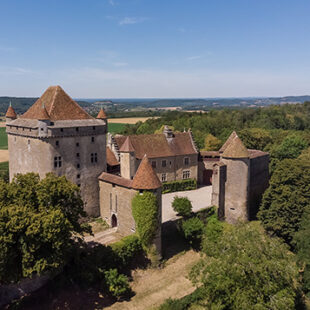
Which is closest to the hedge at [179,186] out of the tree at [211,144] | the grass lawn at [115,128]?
the tree at [211,144]

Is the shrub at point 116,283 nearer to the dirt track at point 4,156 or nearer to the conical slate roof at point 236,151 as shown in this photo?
the conical slate roof at point 236,151

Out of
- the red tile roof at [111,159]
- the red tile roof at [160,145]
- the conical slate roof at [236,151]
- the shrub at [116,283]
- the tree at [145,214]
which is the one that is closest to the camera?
the shrub at [116,283]

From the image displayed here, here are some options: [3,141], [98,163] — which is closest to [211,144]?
[98,163]

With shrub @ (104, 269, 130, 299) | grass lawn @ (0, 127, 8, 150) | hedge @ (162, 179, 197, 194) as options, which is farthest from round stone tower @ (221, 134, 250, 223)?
grass lawn @ (0, 127, 8, 150)

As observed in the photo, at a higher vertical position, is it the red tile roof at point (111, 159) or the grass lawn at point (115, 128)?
the red tile roof at point (111, 159)

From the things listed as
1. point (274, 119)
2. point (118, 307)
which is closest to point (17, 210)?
point (118, 307)

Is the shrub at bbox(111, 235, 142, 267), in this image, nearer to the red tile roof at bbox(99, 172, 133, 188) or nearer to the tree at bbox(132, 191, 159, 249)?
the tree at bbox(132, 191, 159, 249)

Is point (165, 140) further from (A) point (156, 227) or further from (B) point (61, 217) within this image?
(B) point (61, 217)

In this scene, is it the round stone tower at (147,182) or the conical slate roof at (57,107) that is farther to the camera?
the conical slate roof at (57,107)
